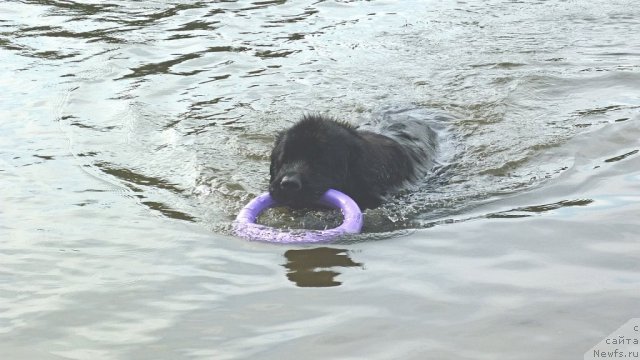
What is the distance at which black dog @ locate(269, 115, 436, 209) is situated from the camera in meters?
6.54

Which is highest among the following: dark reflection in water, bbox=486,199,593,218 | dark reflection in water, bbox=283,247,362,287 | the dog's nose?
the dog's nose

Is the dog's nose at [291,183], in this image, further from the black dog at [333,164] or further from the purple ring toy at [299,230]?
the purple ring toy at [299,230]

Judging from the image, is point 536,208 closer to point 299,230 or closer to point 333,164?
point 333,164

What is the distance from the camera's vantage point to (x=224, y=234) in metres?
6.25

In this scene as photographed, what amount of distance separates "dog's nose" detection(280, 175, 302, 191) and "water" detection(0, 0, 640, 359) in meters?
0.59

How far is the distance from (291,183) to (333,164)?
52 centimetres

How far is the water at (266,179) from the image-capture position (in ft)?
15.3

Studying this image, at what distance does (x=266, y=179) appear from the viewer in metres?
7.91

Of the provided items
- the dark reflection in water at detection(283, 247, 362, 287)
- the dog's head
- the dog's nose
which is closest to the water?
the dark reflection in water at detection(283, 247, 362, 287)

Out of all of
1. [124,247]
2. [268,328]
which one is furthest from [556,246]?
[124,247]

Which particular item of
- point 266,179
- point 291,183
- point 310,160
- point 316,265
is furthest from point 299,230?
point 266,179

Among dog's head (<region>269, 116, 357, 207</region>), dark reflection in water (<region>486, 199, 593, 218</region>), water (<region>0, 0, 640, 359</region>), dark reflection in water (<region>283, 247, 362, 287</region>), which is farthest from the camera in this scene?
dog's head (<region>269, 116, 357, 207</region>)

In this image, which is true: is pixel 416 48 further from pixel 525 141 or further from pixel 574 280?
pixel 574 280

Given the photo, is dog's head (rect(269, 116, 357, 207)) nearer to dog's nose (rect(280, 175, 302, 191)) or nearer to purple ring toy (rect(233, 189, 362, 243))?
dog's nose (rect(280, 175, 302, 191))
